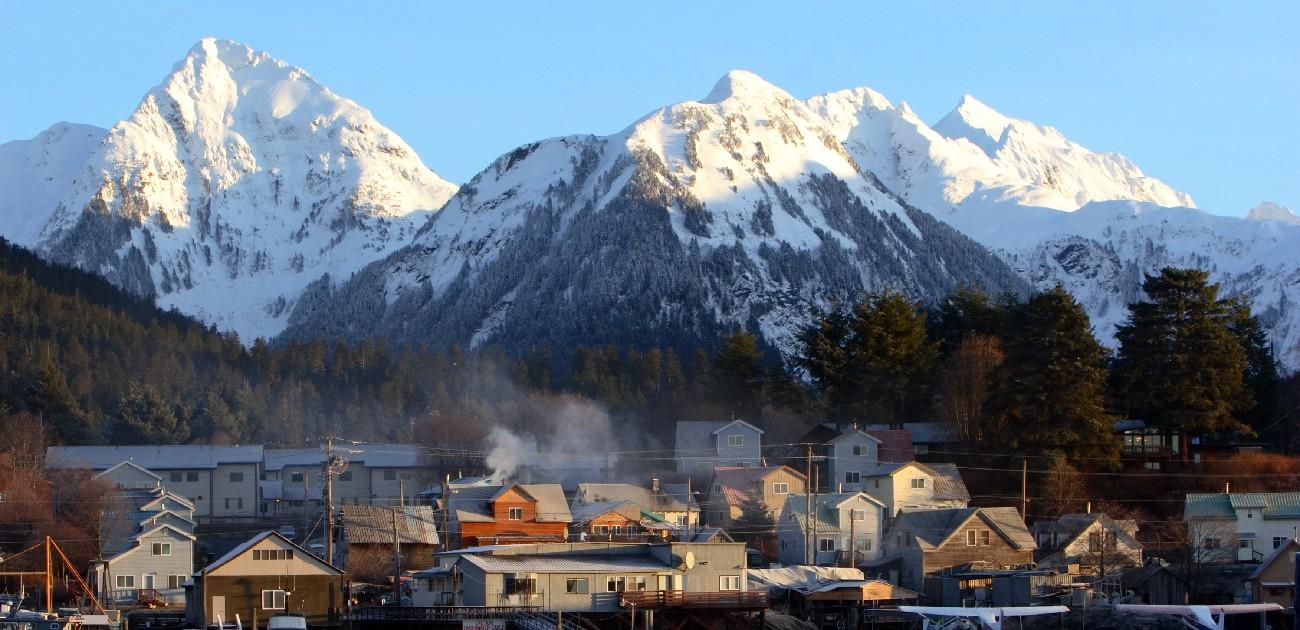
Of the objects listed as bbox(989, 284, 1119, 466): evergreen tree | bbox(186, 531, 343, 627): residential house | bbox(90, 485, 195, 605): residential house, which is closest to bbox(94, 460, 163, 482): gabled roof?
bbox(90, 485, 195, 605): residential house

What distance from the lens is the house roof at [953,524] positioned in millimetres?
79125

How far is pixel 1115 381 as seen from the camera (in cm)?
9231

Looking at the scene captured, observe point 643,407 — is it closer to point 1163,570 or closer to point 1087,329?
point 1087,329

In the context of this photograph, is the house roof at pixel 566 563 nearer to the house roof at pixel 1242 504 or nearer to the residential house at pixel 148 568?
the residential house at pixel 148 568

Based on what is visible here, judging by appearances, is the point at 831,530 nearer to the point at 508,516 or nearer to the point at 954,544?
the point at 954,544

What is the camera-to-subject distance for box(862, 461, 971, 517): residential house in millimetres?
88500

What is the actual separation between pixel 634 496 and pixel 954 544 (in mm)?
19688

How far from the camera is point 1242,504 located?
8125 centimetres

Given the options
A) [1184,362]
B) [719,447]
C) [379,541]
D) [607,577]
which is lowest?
[607,577]

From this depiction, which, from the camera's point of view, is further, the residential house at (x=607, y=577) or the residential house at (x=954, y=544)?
the residential house at (x=954, y=544)

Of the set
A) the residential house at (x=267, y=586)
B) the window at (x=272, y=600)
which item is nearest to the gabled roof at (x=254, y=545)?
the residential house at (x=267, y=586)

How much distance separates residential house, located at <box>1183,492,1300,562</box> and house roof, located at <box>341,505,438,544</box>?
109 feet

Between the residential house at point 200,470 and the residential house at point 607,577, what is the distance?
41.8 metres

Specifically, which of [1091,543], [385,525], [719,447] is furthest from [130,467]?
[1091,543]
